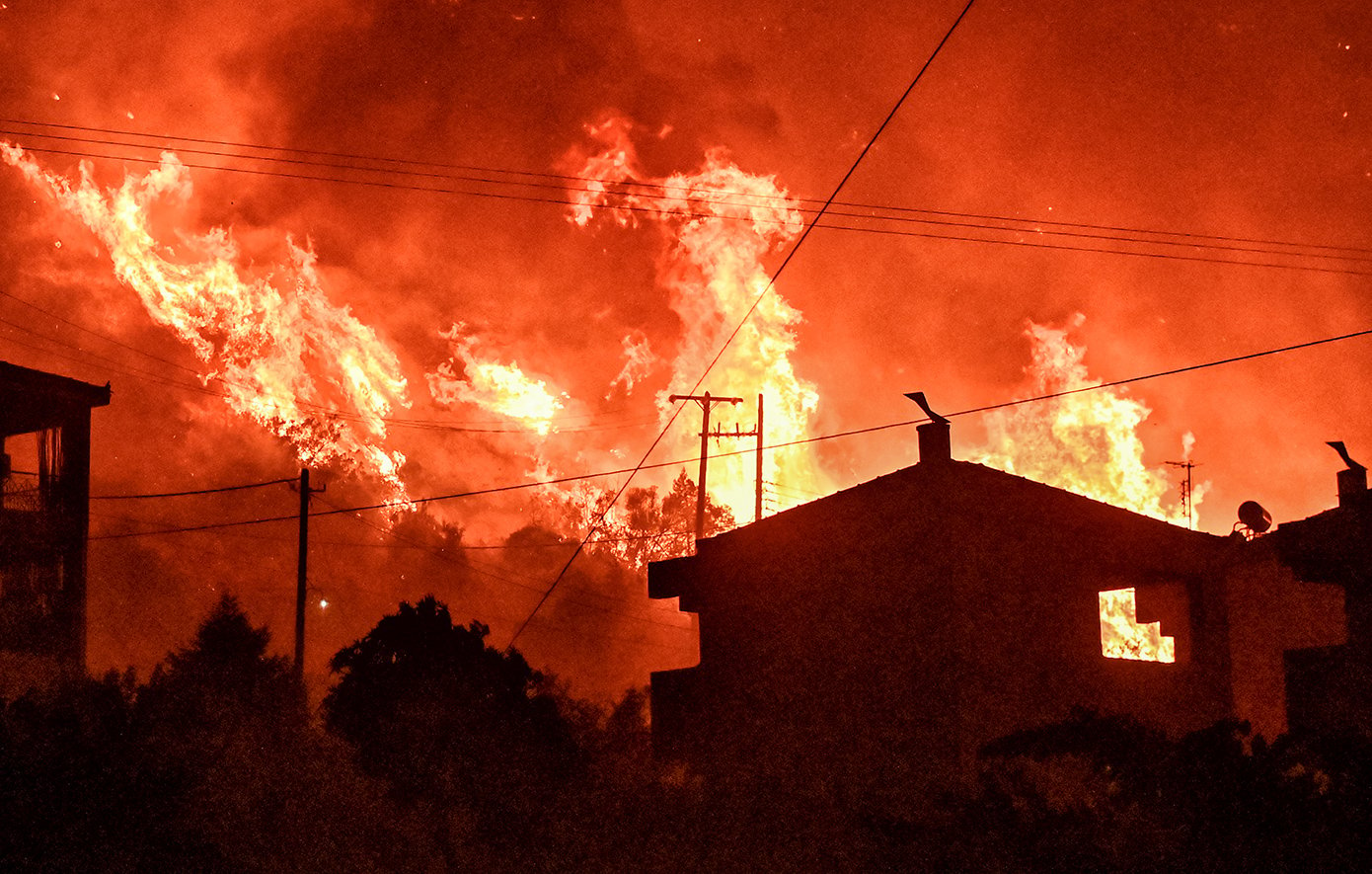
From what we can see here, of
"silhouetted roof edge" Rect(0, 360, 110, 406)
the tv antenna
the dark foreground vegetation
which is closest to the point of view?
the dark foreground vegetation

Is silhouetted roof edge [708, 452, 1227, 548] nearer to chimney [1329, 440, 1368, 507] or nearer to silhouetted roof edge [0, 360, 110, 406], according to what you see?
chimney [1329, 440, 1368, 507]

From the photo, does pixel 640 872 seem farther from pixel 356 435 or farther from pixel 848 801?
pixel 356 435

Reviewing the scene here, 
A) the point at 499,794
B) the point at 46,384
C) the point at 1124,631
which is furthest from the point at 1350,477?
the point at 46,384

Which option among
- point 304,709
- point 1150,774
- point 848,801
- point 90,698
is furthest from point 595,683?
point 1150,774

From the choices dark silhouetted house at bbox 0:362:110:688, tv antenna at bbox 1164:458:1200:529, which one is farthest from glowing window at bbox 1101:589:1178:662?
dark silhouetted house at bbox 0:362:110:688

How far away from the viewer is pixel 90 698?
21.3m

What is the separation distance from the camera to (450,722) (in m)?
20.7

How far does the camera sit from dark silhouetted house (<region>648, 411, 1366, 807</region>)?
60.4 feet

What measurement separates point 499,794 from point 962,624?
7694 mm

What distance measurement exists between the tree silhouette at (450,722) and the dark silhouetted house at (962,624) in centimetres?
392

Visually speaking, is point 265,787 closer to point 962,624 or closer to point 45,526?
point 962,624

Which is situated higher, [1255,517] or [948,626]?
[1255,517]

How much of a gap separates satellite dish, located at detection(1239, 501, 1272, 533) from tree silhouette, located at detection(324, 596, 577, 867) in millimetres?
13873

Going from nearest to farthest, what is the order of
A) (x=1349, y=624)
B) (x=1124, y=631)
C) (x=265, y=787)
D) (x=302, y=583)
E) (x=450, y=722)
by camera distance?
(x=265, y=787) < (x=1349, y=624) < (x=450, y=722) < (x=302, y=583) < (x=1124, y=631)
